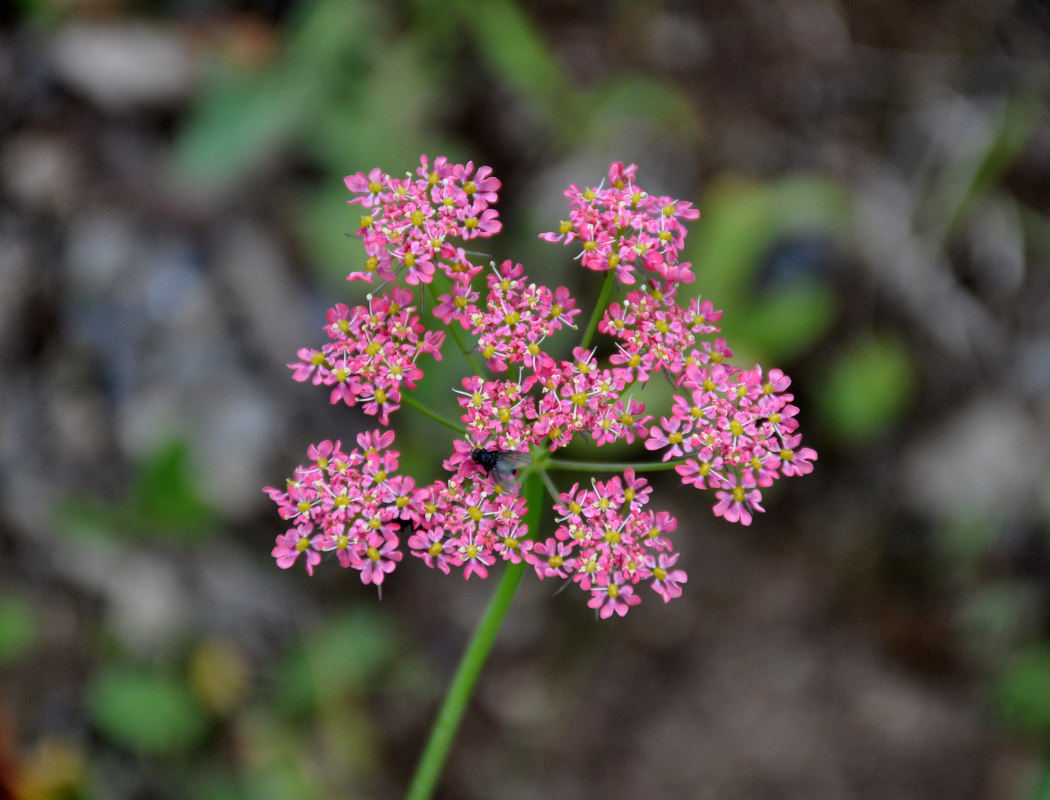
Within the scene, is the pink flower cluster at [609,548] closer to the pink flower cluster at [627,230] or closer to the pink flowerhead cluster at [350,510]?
the pink flowerhead cluster at [350,510]

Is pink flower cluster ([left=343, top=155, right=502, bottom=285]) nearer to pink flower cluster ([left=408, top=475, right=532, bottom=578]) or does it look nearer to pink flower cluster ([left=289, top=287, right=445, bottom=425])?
pink flower cluster ([left=289, top=287, right=445, bottom=425])

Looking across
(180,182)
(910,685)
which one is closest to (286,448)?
(180,182)

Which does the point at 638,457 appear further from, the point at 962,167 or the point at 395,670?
the point at 962,167

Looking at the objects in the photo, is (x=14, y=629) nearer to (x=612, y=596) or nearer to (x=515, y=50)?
(x=612, y=596)

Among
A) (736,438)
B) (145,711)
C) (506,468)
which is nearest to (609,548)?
(506,468)

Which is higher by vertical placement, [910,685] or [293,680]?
[910,685]

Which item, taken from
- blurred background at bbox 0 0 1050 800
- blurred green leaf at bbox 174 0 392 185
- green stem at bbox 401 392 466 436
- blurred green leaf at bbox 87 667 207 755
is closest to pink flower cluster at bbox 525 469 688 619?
green stem at bbox 401 392 466 436
